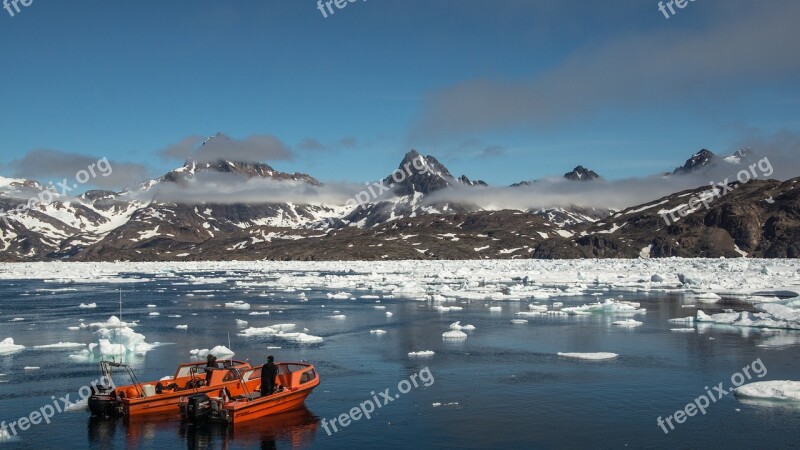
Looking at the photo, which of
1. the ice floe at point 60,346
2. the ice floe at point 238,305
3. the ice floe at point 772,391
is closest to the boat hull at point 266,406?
the ice floe at point 772,391

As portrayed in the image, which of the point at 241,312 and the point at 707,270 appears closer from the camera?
the point at 241,312

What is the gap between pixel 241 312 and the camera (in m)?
55.2

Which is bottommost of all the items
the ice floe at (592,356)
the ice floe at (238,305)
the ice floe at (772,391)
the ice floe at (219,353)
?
the ice floe at (772,391)

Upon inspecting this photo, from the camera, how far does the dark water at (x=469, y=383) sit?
20.7 metres

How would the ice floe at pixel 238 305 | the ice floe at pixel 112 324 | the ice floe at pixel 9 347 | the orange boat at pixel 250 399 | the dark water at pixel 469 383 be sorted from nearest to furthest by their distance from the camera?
the dark water at pixel 469 383
the orange boat at pixel 250 399
the ice floe at pixel 9 347
the ice floe at pixel 112 324
the ice floe at pixel 238 305

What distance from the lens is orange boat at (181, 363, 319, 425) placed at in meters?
22.8

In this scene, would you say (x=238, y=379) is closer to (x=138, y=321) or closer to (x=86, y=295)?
(x=138, y=321)

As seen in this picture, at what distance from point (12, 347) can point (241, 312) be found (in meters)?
21.1

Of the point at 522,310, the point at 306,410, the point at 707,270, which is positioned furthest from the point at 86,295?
the point at 707,270

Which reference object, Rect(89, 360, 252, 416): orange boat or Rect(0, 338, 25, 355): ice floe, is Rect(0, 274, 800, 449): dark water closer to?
Rect(89, 360, 252, 416): orange boat

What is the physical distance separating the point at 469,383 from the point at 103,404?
523 inches

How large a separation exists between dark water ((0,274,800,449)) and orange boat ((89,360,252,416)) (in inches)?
21.6

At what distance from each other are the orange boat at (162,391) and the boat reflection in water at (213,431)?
33 centimetres

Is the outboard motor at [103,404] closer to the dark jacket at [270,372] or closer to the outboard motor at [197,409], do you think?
the outboard motor at [197,409]
